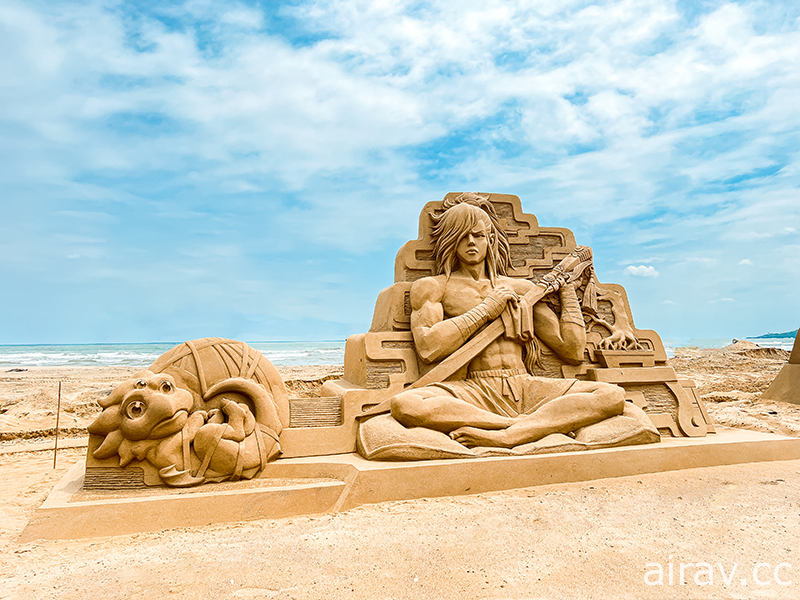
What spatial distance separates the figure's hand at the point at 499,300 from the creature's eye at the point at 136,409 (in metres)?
2.75

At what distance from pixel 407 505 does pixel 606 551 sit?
48.2 inches

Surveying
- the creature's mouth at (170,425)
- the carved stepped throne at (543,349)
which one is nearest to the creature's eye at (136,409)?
the creature's mouth at (170,425)

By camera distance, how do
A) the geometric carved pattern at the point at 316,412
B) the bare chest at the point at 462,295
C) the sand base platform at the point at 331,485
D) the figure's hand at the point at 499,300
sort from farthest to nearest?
the bare chest at the point at 462,295 < the figure's hand at the point at 499,300 < the geometric carved pattern at the point at 316,412 < the sand base platform at the point at 331,485

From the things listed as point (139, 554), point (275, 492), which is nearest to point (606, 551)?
point (275, 492)

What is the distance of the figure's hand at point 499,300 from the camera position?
409 cm

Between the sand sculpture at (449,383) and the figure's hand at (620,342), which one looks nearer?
the sand sculpture at (449,383)

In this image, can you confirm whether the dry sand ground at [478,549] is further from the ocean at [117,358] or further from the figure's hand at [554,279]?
the ocean at [117,358]

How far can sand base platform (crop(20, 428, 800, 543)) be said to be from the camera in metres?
2.76

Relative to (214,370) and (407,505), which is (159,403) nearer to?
(214,370)

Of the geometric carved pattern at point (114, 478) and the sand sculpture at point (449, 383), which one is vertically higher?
the sand sculpture at point (449, 383)

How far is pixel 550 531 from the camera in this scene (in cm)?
256

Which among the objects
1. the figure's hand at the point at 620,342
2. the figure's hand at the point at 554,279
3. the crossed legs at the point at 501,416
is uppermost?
the figure's hand at the point at 554,279

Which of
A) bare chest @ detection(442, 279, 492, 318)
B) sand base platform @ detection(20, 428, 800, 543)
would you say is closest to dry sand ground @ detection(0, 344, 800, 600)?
sand base platform @ detection(20, 428, 800, 543)

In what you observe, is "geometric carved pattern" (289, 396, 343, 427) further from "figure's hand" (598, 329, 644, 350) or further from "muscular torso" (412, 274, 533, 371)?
"figure's hand" (598, 329, 644, 350)
